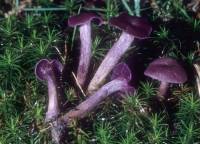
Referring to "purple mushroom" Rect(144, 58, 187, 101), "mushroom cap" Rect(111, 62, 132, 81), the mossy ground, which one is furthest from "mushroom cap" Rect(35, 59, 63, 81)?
"purple mushroom" Rect(144, 58, 187, 101)

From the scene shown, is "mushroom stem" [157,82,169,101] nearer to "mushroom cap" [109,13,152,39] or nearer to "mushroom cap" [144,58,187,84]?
"mushroom cap" [144,58,187,84]

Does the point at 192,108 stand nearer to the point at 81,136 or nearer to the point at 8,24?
the point at 81,136

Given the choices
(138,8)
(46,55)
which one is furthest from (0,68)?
(138,8)

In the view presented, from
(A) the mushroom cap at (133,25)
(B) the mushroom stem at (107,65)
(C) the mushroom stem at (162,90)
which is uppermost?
(A) the mushroom cap at (133,25)

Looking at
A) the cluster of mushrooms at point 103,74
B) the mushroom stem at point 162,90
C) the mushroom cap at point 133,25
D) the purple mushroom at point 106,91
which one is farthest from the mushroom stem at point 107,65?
the mushroom stem at point 162,90

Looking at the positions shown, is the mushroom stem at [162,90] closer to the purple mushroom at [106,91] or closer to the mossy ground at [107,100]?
the mossy ground at [107,100]

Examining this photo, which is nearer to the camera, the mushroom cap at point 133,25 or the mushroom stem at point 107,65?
the mushroom cap at point 133,25
